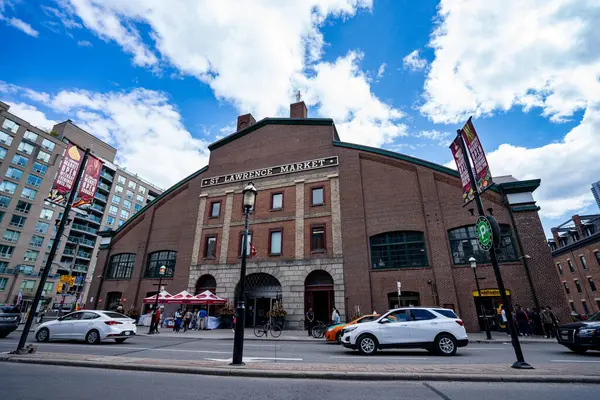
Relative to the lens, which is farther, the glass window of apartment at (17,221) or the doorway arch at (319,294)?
the glass window of apartment at (17,221)

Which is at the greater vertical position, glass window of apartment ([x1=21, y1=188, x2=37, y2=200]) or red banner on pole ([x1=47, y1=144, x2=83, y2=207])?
glass window of apartment ([x1=21, y1=188, x2=37, y2=200])

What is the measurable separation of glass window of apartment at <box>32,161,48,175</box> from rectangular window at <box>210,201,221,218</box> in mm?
47542

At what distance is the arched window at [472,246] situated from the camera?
20281 mm

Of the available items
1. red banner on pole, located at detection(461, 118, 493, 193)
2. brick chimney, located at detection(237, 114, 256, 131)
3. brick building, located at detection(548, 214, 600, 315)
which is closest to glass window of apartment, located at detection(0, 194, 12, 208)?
brick chimney, located at detection(237, 114, 256, 131)

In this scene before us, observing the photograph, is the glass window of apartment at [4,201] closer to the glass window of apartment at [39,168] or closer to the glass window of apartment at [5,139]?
the glass window of apartment at [39,168]

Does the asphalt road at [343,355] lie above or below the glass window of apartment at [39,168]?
below

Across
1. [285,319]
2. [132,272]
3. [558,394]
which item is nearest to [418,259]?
[285,319]

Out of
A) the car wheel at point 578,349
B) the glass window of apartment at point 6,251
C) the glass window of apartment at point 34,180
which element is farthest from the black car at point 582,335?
the glass window of apartment at point 34,180

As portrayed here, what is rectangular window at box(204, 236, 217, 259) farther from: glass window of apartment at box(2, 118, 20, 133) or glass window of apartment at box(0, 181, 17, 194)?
glass window of apartment at box(2, 118, 20, 133)

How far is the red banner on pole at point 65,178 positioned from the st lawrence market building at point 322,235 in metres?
14.8

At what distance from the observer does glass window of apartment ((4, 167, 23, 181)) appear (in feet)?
169

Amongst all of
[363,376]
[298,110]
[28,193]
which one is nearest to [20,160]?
[28,193]

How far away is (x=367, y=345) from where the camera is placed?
35.7ft

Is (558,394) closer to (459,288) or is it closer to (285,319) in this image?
(459,288)
